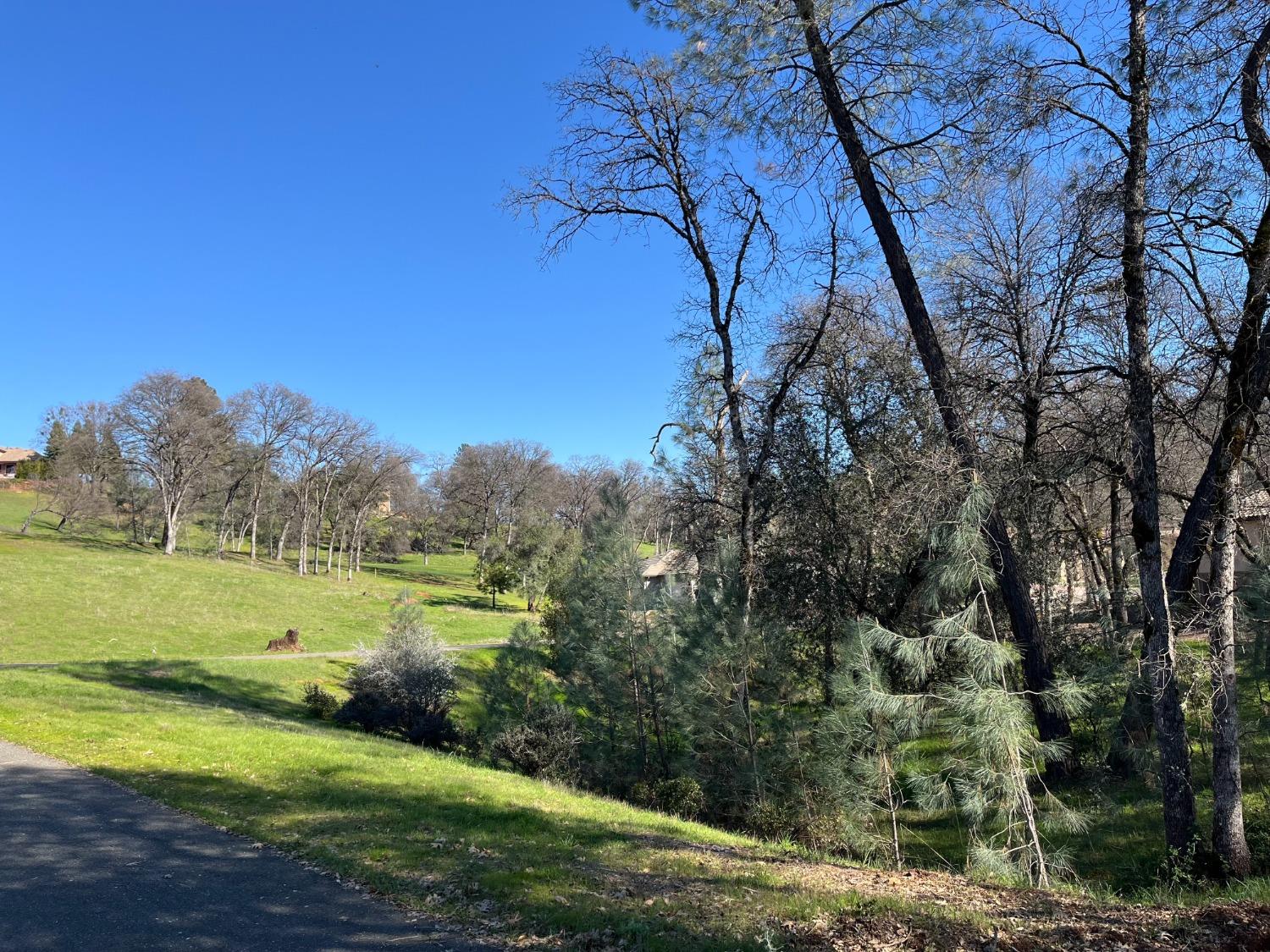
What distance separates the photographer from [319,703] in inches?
706

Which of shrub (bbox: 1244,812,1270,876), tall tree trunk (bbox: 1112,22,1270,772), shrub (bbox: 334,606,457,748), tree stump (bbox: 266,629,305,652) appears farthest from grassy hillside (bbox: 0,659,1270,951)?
tree stump (bbox: 266,629,305,652)

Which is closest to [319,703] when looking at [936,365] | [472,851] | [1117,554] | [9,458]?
[472,851]

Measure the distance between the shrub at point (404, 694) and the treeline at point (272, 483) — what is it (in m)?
21.8

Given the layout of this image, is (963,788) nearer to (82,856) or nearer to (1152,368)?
(1152,368)

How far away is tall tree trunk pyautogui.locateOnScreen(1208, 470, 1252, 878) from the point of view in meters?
6.50

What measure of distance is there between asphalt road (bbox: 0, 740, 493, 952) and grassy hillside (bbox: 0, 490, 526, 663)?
11408 mm

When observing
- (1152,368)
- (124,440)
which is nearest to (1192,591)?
(1152,368)

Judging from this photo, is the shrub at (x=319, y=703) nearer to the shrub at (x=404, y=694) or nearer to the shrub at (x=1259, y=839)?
the shrub at (x=404, y=694)

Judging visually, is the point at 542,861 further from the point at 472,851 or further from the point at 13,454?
the point at 13,454

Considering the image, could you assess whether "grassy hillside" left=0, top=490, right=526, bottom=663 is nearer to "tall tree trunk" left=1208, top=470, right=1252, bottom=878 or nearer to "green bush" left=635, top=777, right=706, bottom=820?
"green bush" left=635, top=777, right=706, bottom=820

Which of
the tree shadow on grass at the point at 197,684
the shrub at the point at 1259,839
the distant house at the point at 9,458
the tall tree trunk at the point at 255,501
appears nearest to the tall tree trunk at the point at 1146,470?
the shrub at the point at 1259,839

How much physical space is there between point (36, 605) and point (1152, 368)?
111 ft

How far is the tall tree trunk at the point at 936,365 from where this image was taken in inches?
321

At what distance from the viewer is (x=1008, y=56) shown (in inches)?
309
